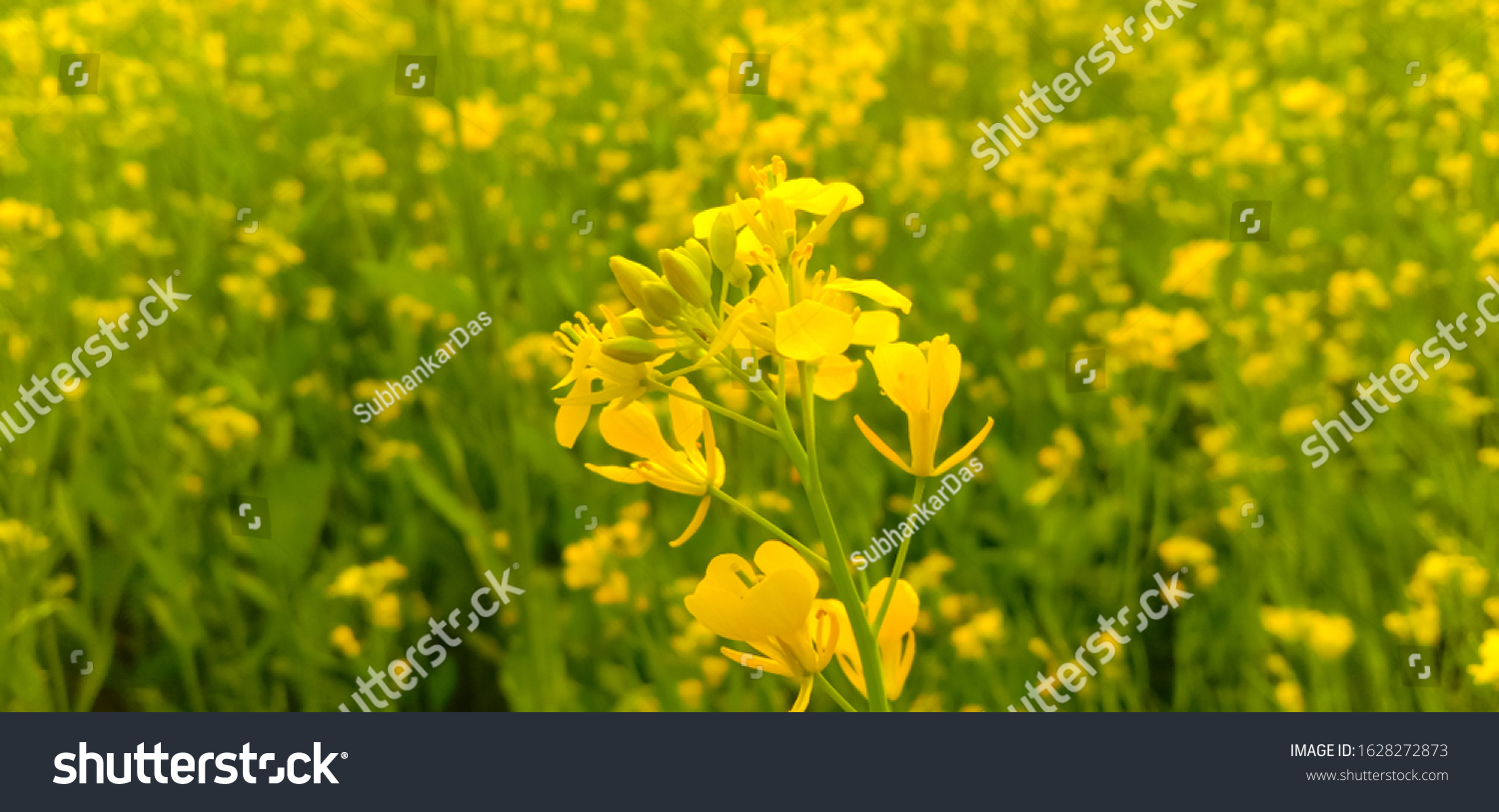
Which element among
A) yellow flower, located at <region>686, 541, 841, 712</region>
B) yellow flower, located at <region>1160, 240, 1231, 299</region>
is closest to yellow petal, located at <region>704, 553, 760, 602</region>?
yellow flower, located at <region>686, 541, 841, 712</region>

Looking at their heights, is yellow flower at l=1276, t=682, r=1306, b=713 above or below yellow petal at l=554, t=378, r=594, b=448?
below

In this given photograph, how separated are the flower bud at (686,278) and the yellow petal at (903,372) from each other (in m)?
0.10

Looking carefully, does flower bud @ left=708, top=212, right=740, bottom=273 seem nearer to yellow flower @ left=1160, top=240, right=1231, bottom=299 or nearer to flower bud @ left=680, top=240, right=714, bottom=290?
flower bud @ left=680, top=240, right=714, bottom=290

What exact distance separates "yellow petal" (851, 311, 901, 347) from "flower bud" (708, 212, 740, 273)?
84 millimetres

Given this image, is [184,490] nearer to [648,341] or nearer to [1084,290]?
[648,341]

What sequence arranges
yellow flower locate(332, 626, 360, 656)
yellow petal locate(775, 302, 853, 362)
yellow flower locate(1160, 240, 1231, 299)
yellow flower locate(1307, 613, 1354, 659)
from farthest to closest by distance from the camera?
yellow flower locate(1160, 240, 1231, 299) < yellow flower locate(332, 626, 360, 656) < yellow flower locate(1307, 613, 1354, 659) < yellow petal locate(775, 302, 853, 362)

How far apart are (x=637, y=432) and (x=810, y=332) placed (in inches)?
5.5

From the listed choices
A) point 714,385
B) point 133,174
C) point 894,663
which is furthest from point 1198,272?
point 133,174

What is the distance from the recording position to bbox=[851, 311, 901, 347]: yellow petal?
1.59 feet

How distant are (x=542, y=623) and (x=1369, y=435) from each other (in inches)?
61.4

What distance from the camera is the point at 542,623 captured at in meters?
1.58

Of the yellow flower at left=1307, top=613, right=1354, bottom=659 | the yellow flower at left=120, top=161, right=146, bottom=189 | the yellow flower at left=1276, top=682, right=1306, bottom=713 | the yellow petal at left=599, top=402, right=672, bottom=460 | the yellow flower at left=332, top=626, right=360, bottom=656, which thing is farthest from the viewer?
the yellow flower at left=120, top=161, right=146, bottom=189

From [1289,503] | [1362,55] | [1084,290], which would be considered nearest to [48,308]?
[1084,290]

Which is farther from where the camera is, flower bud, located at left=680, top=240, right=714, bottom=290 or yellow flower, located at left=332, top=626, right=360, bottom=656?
yellow flower, located at left=332, top=626, right=360, bottom=656
